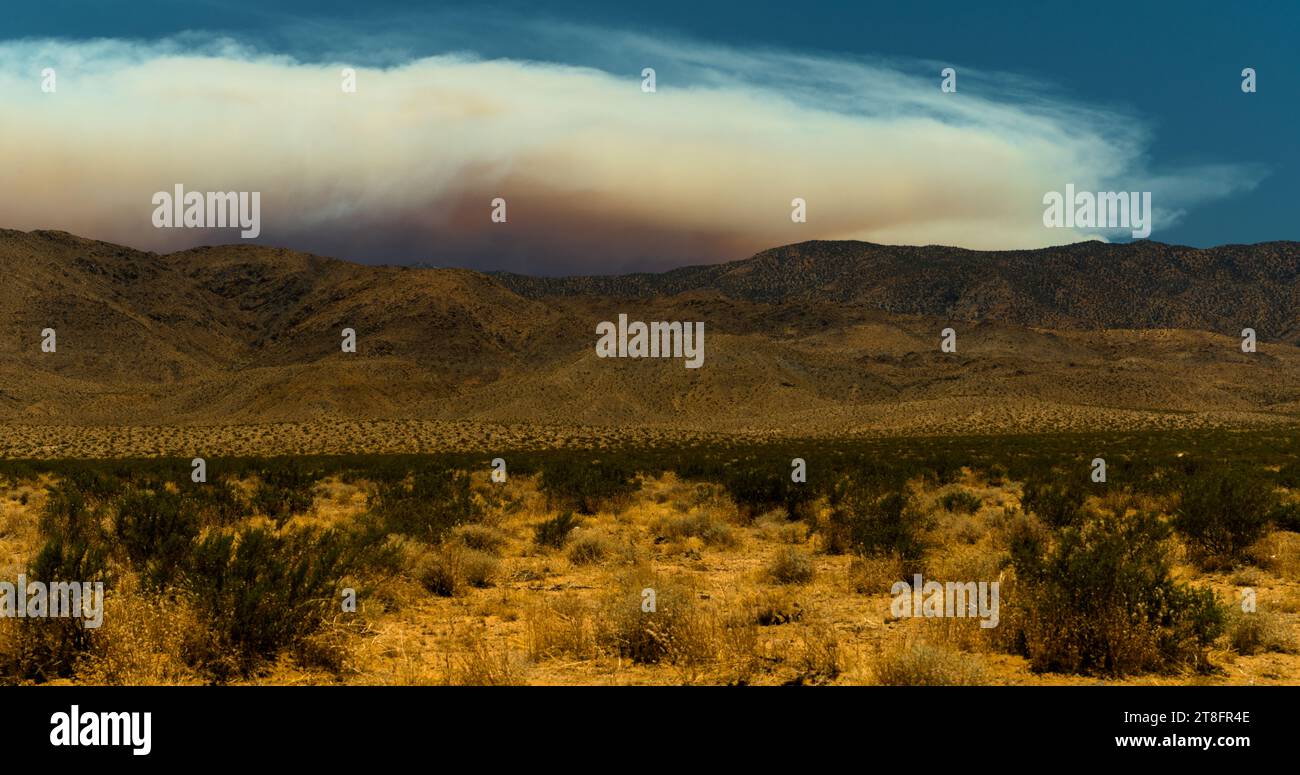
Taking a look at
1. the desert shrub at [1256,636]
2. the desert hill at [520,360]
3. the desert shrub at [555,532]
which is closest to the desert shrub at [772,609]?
the desert shrub at [1256,636]

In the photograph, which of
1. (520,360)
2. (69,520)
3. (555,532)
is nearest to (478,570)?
(555,532)

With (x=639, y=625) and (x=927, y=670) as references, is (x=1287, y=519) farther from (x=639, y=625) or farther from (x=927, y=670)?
(x=639, y=625)

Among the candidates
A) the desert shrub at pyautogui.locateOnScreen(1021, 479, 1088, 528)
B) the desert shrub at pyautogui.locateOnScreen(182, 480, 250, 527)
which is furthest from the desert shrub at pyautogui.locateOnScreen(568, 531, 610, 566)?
the desert shrub at pyautogui.locateOnScreen(1021, 479, 1088, 528)

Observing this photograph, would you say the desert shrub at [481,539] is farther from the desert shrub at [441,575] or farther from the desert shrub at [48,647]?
the desert shrub at [48,647]
